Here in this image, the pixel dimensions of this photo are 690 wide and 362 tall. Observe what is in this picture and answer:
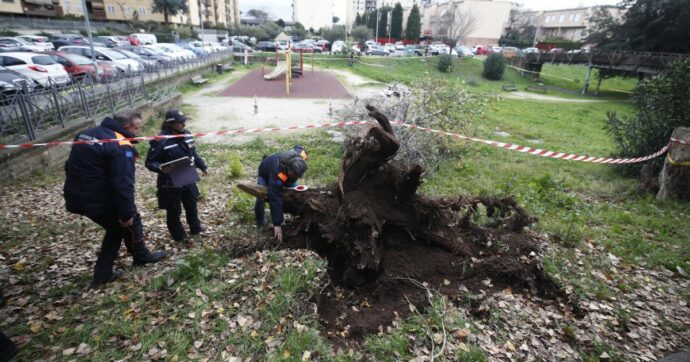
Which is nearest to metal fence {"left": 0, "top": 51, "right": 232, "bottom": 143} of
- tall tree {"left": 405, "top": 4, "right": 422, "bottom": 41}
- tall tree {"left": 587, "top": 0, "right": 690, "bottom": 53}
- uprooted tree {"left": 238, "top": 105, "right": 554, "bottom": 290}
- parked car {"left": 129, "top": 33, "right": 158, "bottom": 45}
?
uprooted tree {"left": 238, "top": 105, "right": 554, "bottom": 290}

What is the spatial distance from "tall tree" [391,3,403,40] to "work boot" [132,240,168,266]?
240 feet

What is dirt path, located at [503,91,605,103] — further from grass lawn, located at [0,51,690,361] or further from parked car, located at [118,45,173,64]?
parked car, located at [118,45,173,64]

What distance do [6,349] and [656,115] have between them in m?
11.0

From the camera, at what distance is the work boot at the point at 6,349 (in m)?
2.81

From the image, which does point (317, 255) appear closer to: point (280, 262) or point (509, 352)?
point (280, 262)

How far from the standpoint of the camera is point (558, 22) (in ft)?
249

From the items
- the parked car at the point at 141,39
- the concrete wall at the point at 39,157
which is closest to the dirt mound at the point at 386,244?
the concrete wall at the point at 39,157

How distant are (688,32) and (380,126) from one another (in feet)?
102

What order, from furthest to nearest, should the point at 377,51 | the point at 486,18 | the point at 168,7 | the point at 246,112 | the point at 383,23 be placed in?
the point at 383,23 < the point at 486,18 < the point at 168,7 < the point at 377,51 < the point at 246,112

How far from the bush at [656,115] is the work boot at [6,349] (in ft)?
32.8

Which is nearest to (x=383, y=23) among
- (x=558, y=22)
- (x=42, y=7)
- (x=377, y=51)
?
(x=377, y=51)

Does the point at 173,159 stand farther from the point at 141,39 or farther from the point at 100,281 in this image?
the point at 141,39

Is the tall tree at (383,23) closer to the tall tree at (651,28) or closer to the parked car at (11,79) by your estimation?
the tall tree at (651,28)

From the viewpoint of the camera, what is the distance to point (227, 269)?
13.4 feet
